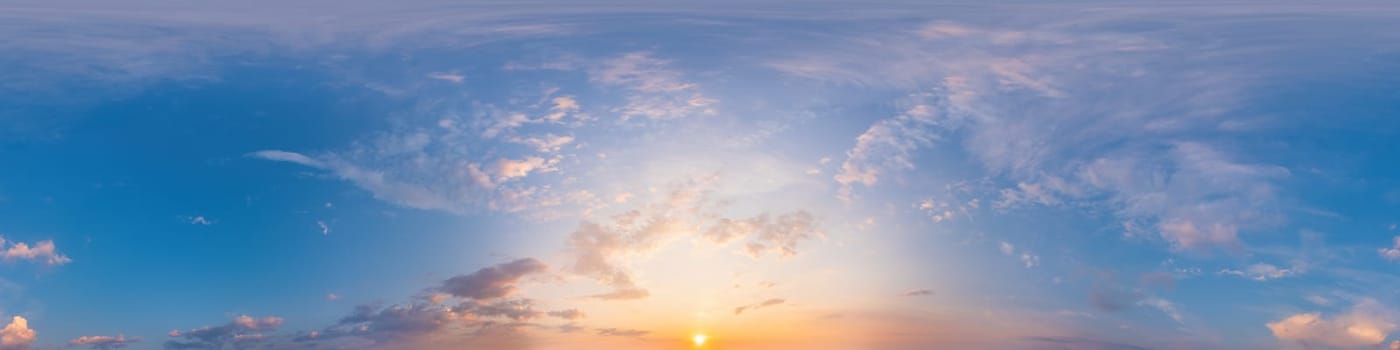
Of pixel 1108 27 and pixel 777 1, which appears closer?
pixel 1108 27

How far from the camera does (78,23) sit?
450ft

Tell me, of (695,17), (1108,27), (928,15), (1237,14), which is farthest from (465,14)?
(1237,14)

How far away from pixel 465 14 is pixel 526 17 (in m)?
7.39

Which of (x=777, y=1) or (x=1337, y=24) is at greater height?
(x=777, y=1)

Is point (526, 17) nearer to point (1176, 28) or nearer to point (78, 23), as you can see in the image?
point (78, 23)

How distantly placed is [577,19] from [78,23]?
59.7 metres

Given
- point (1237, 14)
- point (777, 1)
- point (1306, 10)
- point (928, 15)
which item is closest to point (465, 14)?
point (777, 1)

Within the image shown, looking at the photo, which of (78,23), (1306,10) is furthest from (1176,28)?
(78,23)

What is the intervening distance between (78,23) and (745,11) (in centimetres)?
8048

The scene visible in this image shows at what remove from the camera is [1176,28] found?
13488cm

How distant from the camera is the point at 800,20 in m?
139

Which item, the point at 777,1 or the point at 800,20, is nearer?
the point at 800,20

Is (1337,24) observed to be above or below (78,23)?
below

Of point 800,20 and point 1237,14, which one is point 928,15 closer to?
point 800,20
